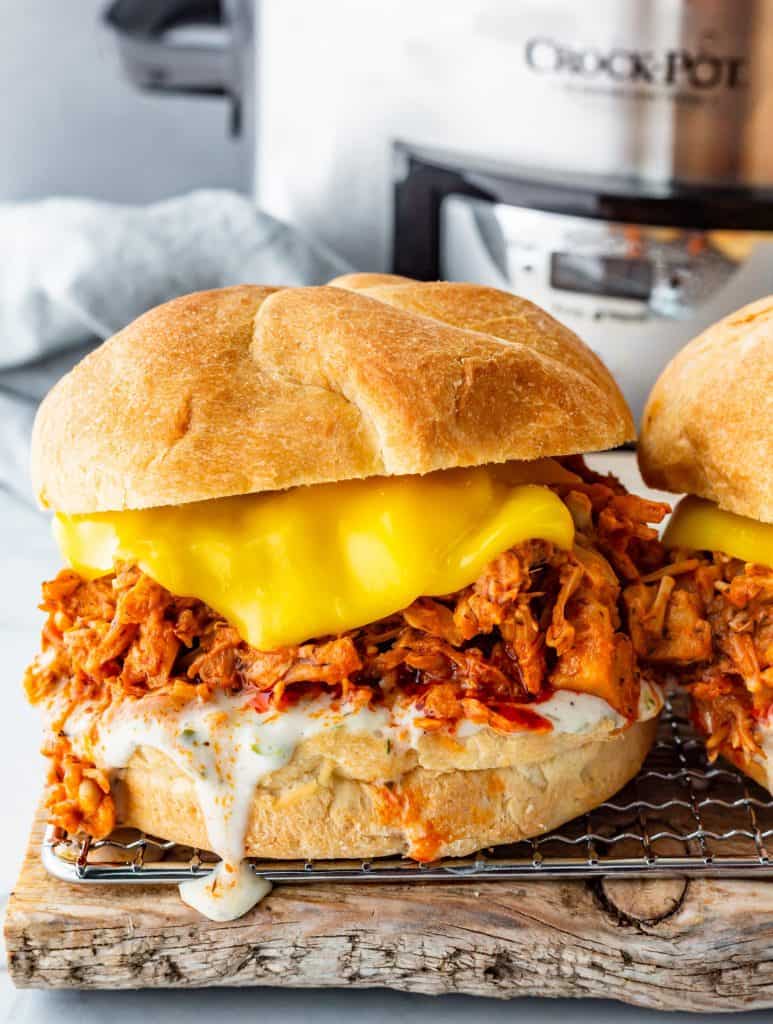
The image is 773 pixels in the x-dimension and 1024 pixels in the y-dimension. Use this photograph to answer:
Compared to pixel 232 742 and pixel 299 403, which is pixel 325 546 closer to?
pixel 299 403

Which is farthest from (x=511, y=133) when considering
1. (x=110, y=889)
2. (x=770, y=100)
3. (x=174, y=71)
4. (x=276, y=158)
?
(x=110, y=889)

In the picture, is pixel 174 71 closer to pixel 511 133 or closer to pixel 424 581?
pixel 511 133

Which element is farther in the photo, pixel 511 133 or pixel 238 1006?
pixel 511 133

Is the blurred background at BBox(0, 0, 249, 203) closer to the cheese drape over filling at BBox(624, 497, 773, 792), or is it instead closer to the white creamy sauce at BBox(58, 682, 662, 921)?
the cheese drape over filling at BBox(624, 497, 773, 792)

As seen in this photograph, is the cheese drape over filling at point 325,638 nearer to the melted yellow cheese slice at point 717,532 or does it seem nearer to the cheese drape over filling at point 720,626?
the cheese drape over filling at point 720,626

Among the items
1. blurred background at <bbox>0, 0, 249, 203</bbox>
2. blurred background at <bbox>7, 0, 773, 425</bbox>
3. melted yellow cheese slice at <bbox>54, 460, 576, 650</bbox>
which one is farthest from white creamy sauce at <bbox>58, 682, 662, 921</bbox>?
blurred background at <bbox>0, 0, 249, 203</bbox>

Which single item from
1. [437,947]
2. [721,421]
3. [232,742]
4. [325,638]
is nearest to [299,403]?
[325,638]

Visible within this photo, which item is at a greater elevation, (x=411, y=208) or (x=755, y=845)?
(x=411, y=208)
